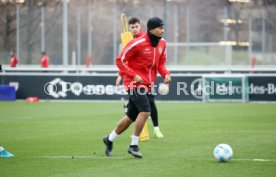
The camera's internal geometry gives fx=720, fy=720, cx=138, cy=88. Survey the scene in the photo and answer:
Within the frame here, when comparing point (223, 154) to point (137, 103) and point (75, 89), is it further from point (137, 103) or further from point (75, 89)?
point (75, 89)

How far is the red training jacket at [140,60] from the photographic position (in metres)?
12.0

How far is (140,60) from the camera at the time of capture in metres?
12.1

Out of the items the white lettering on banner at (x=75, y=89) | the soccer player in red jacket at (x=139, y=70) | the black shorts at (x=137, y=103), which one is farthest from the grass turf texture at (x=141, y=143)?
the white lettering on banner at (x=75, y=89)

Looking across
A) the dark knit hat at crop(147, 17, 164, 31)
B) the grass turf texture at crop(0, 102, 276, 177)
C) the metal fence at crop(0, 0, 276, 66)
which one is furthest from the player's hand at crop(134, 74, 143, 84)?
the metal fence at crop(0, 0, 276, 66)

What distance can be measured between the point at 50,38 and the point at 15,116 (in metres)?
23.5

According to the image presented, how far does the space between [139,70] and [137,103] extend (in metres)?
0.61

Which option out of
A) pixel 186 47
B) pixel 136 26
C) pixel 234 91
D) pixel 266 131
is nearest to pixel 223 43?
pixel 186 47

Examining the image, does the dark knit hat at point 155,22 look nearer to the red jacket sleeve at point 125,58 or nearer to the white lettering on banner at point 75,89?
the red jacket sleeve at point 125,58

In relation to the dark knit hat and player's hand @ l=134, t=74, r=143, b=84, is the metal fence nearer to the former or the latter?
the dark knit hat

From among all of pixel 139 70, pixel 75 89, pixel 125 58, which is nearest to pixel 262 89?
pixel 75 89

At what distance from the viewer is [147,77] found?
1226 centimetres

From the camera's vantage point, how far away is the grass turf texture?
10375mm

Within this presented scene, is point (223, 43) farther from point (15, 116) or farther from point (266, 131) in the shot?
point (266, 131)

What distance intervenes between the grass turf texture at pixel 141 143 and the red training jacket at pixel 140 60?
1323mm
